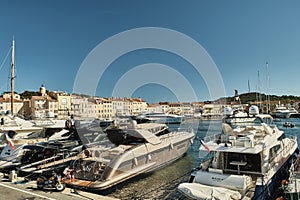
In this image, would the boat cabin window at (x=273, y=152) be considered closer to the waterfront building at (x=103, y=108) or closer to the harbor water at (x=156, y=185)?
the harbor water at (x=156, y=185)

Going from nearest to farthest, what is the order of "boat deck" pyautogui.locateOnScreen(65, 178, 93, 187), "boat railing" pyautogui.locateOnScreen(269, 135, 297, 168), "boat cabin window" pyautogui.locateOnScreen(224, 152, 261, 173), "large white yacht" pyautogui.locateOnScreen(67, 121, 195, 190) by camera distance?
1. "boat cabin window" pyautogui.locateOnScreen(224, 152, 261, 173)
2. "boat railing" pyautogui.locateOnScreen(269, 135, 297, 168)
3. "boat deck" pyautogui.locateOnScreen(65, 178, 93, 187)
4. "large white yacht" pyautogui.locateOnScreen(67, 121, 195, 190)

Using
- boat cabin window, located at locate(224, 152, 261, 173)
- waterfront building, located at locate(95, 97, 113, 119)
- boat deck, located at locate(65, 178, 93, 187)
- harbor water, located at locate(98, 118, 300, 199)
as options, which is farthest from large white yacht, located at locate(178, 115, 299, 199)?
waterfront building, located at locate(95, 97, 113, 119)

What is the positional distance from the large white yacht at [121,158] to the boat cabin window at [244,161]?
506 cm

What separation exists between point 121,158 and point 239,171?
572cm

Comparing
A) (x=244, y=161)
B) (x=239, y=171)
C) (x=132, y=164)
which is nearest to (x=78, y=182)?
(x=132, y=164)

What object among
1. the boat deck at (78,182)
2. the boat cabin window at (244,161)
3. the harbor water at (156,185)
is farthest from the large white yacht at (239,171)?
the boat deck at (78,182)

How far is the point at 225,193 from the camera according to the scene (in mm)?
8172

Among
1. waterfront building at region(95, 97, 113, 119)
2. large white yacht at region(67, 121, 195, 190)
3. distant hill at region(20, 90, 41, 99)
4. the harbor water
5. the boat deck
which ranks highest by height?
distant hill at region(20, 90, 41, 99)

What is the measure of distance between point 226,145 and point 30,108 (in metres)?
81.0

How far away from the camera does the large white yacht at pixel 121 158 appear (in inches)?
461

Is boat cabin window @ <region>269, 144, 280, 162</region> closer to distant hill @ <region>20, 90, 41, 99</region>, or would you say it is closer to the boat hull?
the boat hull

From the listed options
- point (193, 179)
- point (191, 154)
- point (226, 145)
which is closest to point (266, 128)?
point (226, 145)

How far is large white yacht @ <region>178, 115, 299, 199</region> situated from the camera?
857cm

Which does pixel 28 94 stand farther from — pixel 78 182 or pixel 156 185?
pixel 156 185
